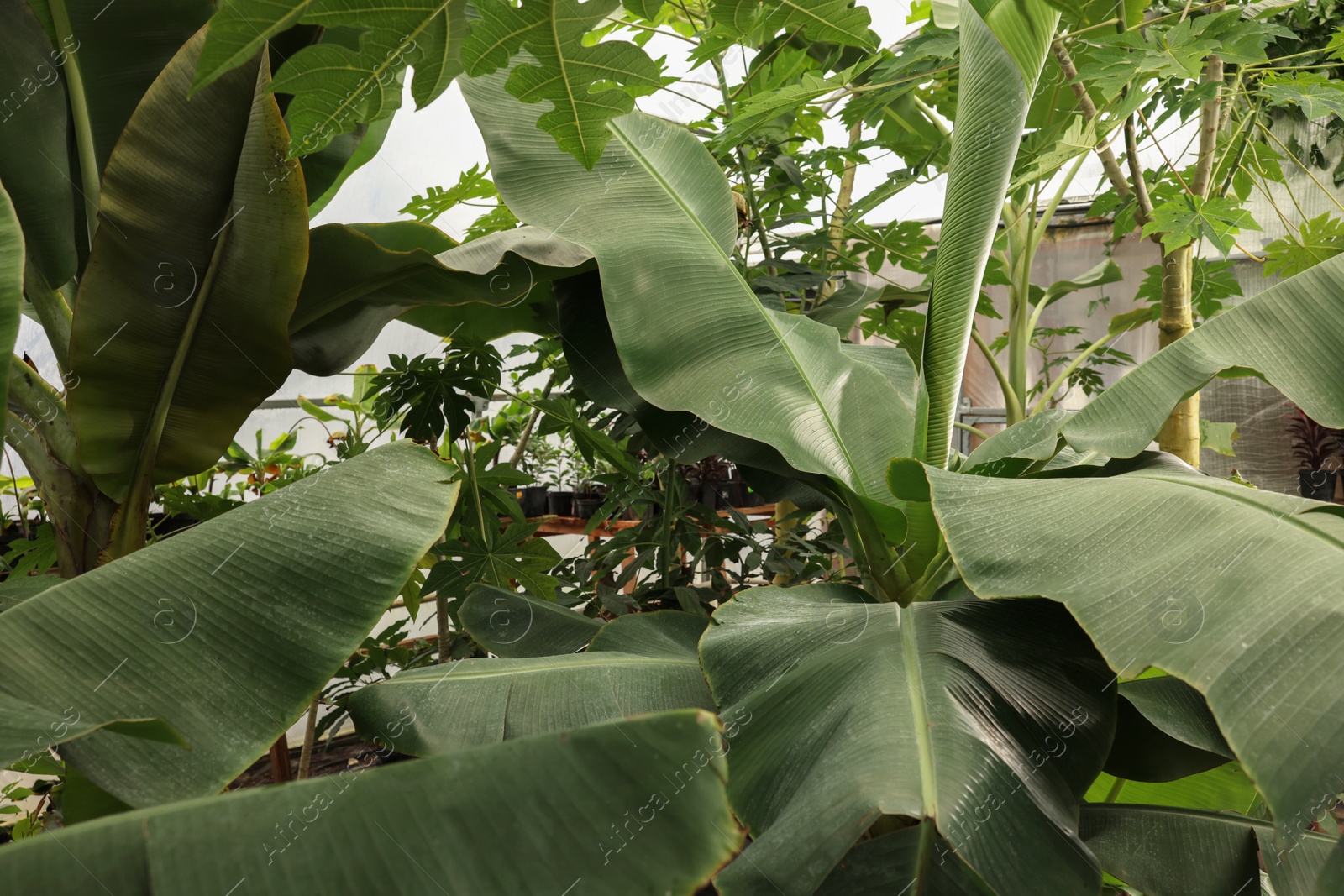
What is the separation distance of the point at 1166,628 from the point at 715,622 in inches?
11.9

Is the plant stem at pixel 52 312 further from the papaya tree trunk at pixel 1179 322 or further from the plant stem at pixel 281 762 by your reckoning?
the papaya tree trunk at pixel 1179 322

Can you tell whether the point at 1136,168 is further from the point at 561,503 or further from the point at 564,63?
the point at 561,503

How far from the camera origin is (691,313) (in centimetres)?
83

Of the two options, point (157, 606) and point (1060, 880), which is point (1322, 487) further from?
point (157, 606)

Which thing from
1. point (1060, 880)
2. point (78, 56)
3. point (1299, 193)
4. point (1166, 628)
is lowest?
point (1060, 880)

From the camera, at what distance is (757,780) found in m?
0.48

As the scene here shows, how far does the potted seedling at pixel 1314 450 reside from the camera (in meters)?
2.59

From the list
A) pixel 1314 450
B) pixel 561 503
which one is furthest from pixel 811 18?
pixel 1314 450

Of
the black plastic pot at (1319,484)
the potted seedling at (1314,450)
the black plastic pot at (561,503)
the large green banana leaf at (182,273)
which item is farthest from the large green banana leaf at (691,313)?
the potted seedling at (1314,450)

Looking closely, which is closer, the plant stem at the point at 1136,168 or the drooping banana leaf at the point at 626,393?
the drooping banana leaf at the point at 626,393

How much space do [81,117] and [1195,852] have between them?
4.08 ft

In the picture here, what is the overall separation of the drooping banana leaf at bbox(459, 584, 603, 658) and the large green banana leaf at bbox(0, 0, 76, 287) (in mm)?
540

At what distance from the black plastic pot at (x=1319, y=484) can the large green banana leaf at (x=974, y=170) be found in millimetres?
2095

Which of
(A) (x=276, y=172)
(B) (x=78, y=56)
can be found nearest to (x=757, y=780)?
(A) (x=276, y=172)
